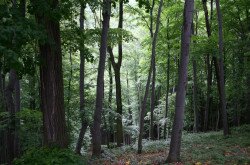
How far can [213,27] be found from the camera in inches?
910

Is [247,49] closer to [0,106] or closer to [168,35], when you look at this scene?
[168,35]

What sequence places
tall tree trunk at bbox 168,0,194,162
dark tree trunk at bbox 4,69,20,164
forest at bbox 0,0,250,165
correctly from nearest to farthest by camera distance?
forest at bbox 0,0,250,165, tall tree trunk at bbox 168,0,194,162, dark tree trunk at bbox 4,69,20,164

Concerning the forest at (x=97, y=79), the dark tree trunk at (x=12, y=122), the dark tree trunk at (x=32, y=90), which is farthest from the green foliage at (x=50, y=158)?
the dark tree trunk at (x=32, y=90)

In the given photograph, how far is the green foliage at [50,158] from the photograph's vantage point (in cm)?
680

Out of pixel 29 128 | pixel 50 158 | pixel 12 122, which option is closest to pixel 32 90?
pixel 29 128

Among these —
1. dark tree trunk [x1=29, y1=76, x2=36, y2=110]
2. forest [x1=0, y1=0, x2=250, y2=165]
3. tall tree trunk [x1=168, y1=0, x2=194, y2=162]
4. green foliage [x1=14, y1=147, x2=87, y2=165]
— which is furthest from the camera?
dark tree trunk [x1=29, y1=76, x2=36, y2=110]

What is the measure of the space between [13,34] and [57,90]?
2252 millimetres

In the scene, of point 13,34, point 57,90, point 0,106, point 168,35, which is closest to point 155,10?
point 168,35

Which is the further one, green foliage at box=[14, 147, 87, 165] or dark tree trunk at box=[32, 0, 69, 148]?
dark tree trunk at box=[32, 0, 69, 148]

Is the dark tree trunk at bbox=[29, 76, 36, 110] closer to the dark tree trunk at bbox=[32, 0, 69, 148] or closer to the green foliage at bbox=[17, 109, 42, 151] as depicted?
the green foliage at bbox=[17, 109, 42, 151]

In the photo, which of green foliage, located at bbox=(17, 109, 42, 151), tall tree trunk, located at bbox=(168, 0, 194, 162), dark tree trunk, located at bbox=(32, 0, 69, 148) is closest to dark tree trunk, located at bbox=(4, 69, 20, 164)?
green foliage, located at bbox=(17, 109, 42, 151)

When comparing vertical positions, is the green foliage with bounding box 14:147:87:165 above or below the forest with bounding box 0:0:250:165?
below

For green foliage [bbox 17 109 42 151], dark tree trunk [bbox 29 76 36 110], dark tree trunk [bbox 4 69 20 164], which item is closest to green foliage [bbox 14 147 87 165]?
dark tree trunk [bbox 4 69 20 164]

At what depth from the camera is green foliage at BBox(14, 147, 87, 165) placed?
6.80 metres
